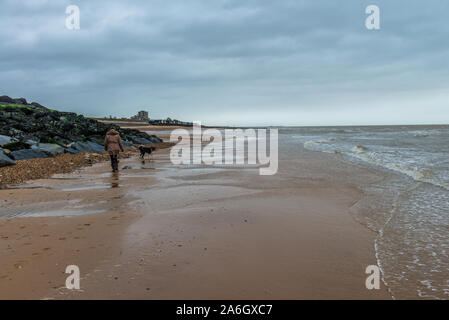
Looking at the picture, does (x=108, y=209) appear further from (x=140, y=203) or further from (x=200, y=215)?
(x=200, y=215)

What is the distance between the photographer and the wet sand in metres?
3.19

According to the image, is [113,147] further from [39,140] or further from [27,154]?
[39,140]

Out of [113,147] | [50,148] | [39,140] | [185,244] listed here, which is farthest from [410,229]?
[39,140]

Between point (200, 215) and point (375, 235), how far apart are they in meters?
3.14

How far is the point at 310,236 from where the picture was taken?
4.82m

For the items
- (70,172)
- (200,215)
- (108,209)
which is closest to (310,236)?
(200,215)

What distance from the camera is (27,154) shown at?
13.4m

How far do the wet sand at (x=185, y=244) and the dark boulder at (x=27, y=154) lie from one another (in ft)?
19.6

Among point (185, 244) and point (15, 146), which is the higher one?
point (15, 146)

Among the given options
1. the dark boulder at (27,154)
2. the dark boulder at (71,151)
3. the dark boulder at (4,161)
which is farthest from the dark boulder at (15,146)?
the dark boulder at (4,161)

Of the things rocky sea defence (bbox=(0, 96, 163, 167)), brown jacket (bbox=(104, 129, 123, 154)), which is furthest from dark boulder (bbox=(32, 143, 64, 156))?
brown jacket (bbox=(104, 129, 123, 154))

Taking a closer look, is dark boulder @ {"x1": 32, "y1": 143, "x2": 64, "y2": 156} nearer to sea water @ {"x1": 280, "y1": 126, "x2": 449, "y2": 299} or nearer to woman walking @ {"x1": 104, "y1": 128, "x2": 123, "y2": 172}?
woman walking @ {"x1": 104, "y1": 128, "x2": 123, "y2": 172}

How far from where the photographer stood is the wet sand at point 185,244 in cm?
319

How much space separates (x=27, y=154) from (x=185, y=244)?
40.7ft
